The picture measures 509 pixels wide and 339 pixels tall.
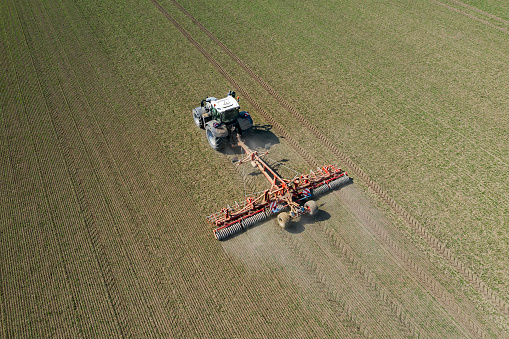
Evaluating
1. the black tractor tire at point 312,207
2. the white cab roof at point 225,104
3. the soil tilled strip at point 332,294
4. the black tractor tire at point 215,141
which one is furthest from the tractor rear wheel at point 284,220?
the white cab roof at point 225,104

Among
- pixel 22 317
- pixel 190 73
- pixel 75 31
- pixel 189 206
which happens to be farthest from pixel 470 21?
pixel 22 317

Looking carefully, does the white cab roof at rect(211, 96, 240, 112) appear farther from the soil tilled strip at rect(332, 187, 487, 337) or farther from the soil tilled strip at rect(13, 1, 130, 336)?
the soil tilled strip at rect(13, 1, 130, 336)

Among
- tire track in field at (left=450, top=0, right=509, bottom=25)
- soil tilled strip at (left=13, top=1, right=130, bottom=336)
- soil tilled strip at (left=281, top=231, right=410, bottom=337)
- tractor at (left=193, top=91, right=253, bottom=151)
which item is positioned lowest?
soil tilled strip at (left=281, top=231, right=410, bottom=337)

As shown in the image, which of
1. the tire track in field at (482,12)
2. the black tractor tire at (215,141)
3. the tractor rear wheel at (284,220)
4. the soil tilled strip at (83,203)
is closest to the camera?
the soil tilled strip at (83,203)

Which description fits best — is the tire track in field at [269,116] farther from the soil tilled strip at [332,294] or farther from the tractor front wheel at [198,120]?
the tractor front wheel at [198,120]

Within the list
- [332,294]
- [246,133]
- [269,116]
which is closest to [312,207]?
[332,294]

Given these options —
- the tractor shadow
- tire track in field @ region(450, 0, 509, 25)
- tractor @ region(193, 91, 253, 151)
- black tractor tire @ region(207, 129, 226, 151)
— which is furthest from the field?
tire track in field @ region(450, 0, 509, 25)

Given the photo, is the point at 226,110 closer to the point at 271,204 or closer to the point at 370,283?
the point at 271,204
